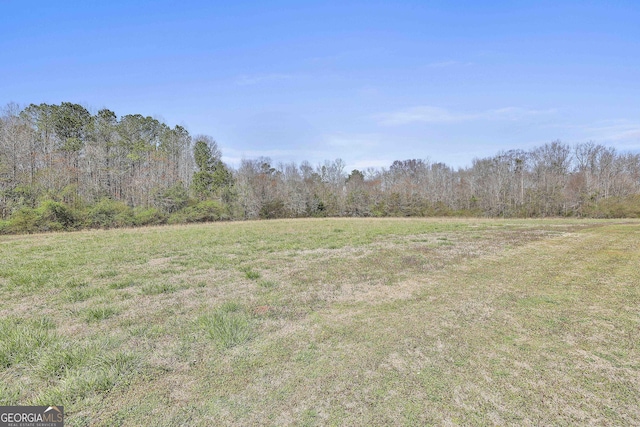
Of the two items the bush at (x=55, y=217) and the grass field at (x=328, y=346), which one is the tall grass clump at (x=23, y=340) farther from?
the bush at (x=55, y=217)

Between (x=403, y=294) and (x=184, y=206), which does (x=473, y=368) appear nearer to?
(x=403, y=294)

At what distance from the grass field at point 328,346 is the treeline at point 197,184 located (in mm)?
22991

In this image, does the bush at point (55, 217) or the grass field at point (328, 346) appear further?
the bush at point (55, 217)

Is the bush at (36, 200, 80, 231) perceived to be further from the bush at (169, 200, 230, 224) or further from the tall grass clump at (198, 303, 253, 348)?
the tall grass clump at (198, 303, 253, 348)

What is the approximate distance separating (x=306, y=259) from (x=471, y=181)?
1895 inches

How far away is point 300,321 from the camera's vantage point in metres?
3.82

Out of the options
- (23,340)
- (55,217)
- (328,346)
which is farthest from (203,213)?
(328,346)

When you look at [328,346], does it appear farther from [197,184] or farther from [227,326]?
[197,184]

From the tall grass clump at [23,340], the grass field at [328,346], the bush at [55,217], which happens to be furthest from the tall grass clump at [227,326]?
the bush at [55,217]

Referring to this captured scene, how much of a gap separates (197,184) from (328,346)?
127 ft

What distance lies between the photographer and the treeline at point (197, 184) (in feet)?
81.6

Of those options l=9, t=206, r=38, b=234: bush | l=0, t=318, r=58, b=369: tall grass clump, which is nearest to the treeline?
l=9, t=206, r=38, b=234: bush

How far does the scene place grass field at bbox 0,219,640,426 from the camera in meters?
2.12

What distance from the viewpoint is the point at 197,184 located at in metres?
37.5
